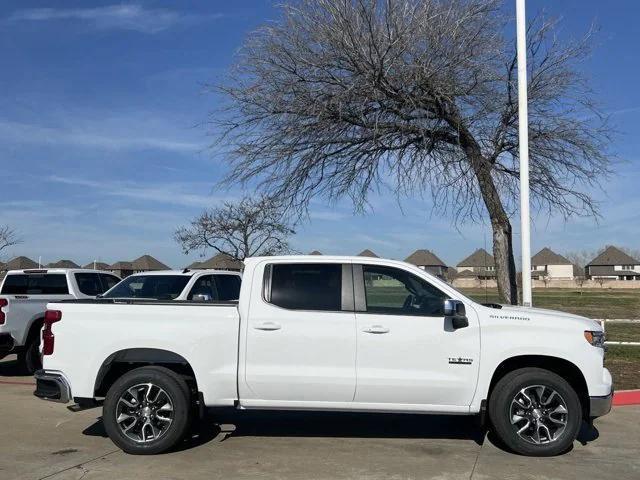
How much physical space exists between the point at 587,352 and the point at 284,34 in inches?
314

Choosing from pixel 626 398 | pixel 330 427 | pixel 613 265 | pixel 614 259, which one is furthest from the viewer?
pixel 614 259

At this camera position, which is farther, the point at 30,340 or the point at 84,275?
the point at 84,275

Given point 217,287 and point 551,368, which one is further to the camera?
point 217,287

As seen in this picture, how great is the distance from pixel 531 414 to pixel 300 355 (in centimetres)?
230

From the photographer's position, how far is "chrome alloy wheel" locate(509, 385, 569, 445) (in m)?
6.46

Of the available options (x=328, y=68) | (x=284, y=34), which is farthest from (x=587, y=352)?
(x=284, y=34)

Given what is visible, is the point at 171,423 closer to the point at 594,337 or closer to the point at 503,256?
the point at 594,337

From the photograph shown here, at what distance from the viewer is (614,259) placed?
131125 millimetres

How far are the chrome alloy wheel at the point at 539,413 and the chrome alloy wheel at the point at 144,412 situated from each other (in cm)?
337

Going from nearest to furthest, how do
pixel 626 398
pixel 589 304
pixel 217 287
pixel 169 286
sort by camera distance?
1. pixel 626 398
2. pixel 169 286
3. pixel 217 287
4. pixel 589 304

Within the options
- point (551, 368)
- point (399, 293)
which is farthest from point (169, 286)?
point (551, 368)

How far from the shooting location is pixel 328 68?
11.6 metres

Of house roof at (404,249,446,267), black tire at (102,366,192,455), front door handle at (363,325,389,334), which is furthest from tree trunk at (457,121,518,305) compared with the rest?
house roof at (404,249,446,267)

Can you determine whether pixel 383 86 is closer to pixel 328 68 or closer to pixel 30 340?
pixel 328 68
